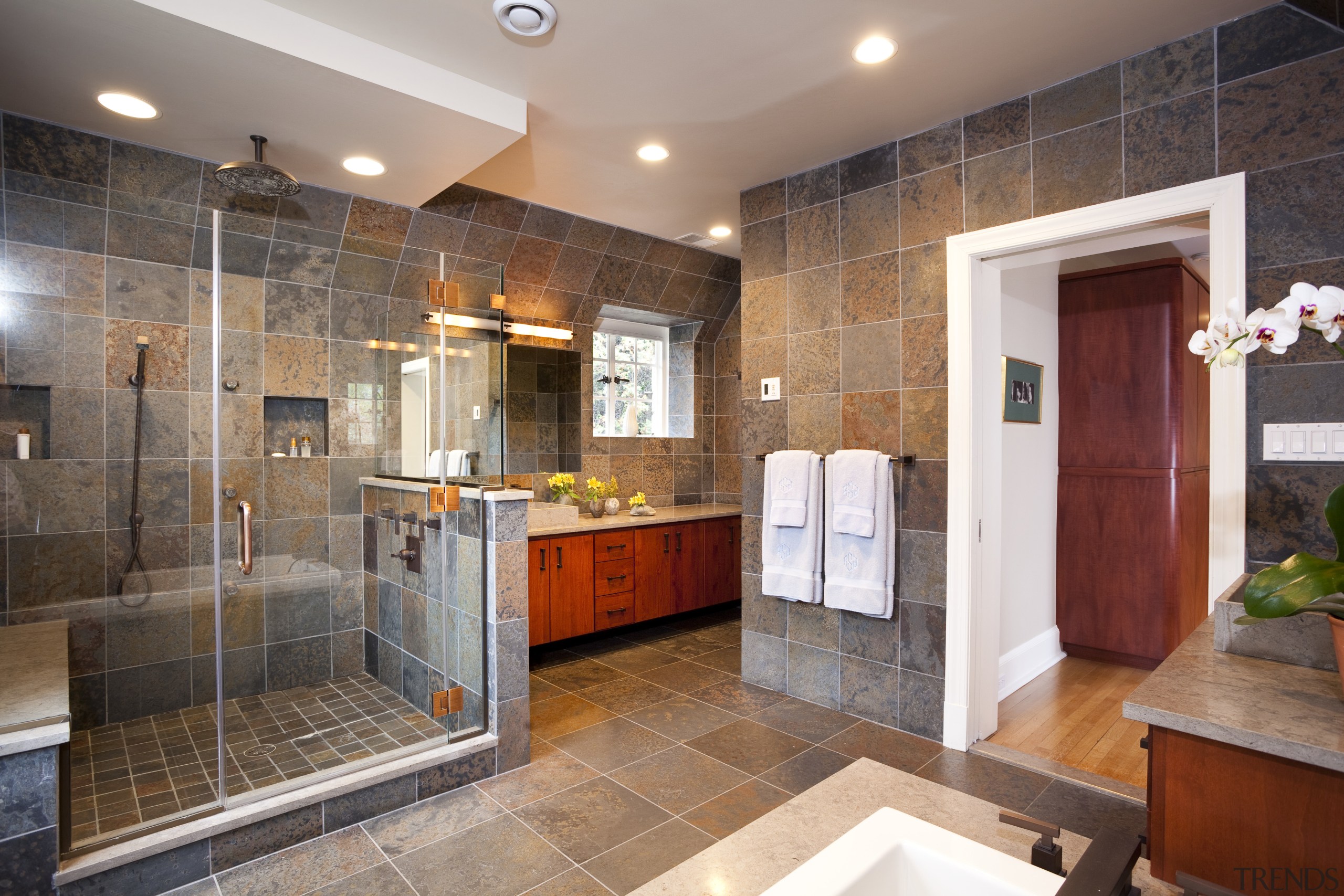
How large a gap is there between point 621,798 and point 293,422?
5.86 ft

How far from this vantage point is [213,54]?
2.07 meters

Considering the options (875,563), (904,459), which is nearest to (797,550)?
(875,563)

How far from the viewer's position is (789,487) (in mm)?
3256

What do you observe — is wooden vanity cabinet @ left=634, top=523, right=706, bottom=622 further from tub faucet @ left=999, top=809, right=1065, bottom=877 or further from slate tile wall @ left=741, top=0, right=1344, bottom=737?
tub faucet @ left=999, top=809, right=1065, bottom=877

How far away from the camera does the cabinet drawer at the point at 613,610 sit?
430 centimetres

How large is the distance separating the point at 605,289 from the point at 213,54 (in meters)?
2.79

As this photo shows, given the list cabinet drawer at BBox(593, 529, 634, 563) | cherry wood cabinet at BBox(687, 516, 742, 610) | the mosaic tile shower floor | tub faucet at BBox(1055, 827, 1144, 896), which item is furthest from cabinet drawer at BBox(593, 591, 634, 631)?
tub faucet at BBox(1055, 827, 1144, 896)

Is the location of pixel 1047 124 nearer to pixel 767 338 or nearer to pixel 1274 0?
pixel 1274 0

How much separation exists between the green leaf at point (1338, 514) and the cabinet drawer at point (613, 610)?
3.70 meters

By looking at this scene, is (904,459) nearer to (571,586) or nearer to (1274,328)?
(1274,328)

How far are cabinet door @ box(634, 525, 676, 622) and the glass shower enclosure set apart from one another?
1922mm

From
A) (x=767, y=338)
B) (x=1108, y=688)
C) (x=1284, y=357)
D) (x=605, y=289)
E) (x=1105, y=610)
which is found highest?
(x=605, y=289)

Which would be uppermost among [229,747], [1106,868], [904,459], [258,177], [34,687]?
[258,177]

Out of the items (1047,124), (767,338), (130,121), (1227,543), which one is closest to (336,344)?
(130,121)
